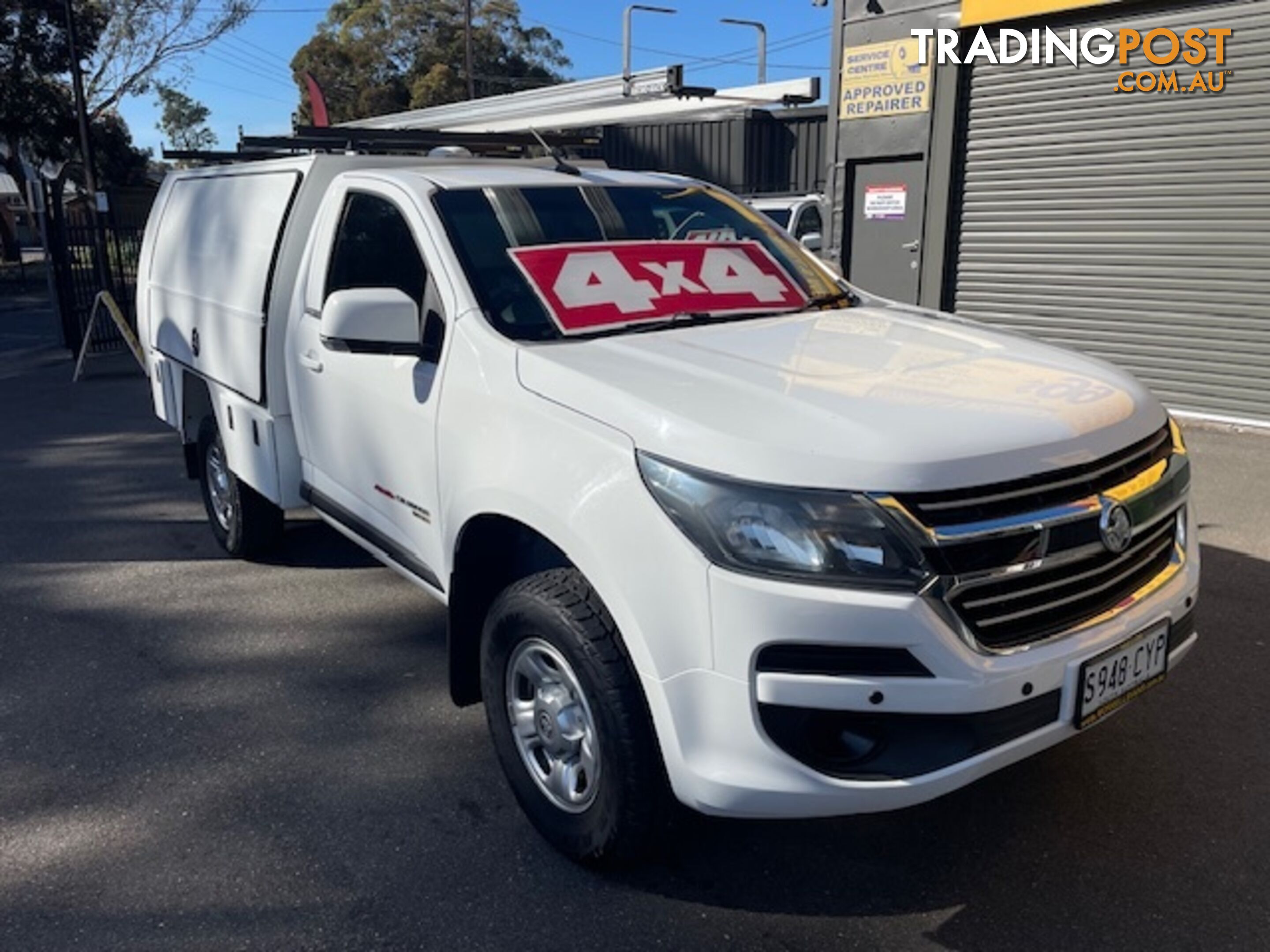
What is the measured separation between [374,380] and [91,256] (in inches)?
515

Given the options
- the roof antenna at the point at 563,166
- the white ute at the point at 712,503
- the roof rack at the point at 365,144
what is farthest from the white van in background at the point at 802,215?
the white ute at the point at 712,503

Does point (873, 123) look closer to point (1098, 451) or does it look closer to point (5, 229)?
point (1098, 451)

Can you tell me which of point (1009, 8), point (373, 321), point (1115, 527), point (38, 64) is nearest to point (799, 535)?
point (1115, 527)

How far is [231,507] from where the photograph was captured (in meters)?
5.40

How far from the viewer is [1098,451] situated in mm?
2551

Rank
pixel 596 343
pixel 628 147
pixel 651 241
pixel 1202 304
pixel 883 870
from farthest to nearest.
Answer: pixel 628 147 → pixel 1202 304 → pixel 651 241 → pixel 596 343 → pixel 883 870

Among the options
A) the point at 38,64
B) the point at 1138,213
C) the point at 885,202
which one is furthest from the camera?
the point at 38,64

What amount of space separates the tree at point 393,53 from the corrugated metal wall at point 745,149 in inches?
1263

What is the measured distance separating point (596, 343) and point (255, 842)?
1747 millimetres

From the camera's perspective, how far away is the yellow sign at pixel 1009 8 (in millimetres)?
8594

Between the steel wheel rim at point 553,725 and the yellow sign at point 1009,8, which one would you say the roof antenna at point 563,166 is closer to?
the steel wheel rim at point 553,725

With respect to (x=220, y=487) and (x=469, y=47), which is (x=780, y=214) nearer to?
(x=220, y=487)

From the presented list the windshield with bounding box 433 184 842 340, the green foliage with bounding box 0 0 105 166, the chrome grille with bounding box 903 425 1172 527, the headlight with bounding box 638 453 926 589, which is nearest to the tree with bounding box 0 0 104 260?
the green foliage with bounding box 0 0 105 166

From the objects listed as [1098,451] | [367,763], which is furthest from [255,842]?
[1098,451]
